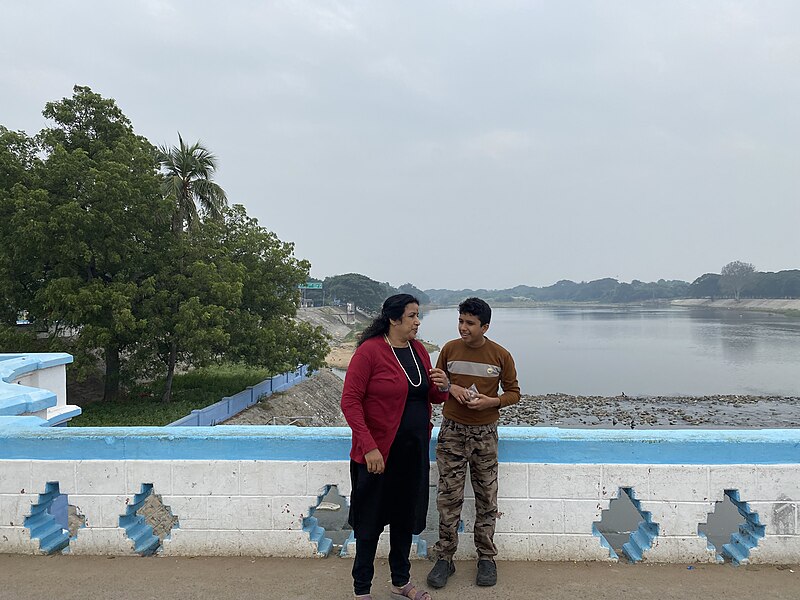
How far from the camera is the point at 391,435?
2.57 metres

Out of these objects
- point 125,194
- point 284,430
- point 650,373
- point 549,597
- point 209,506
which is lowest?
point 650,373

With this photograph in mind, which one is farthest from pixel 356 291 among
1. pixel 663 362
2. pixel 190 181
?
pixel 190 181

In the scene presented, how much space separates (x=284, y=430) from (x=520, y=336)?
70414mm

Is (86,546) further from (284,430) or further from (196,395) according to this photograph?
(196,395)

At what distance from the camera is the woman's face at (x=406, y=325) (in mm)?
2686

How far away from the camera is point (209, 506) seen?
10.1 feet

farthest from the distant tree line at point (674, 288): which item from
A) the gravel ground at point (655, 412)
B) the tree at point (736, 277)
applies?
the gravel ground at point (655, 412)

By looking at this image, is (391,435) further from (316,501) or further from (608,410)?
(608,410)

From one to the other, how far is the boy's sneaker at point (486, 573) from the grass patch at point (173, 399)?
460 inches

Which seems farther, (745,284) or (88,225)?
(745,284)

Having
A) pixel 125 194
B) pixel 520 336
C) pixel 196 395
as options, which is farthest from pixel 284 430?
pixel 520 336

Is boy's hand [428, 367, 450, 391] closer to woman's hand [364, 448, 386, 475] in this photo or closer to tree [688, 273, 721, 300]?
woman's hand [364, 448, 386, 475]

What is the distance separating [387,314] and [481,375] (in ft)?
2.05

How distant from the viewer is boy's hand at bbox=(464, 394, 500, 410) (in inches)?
110
